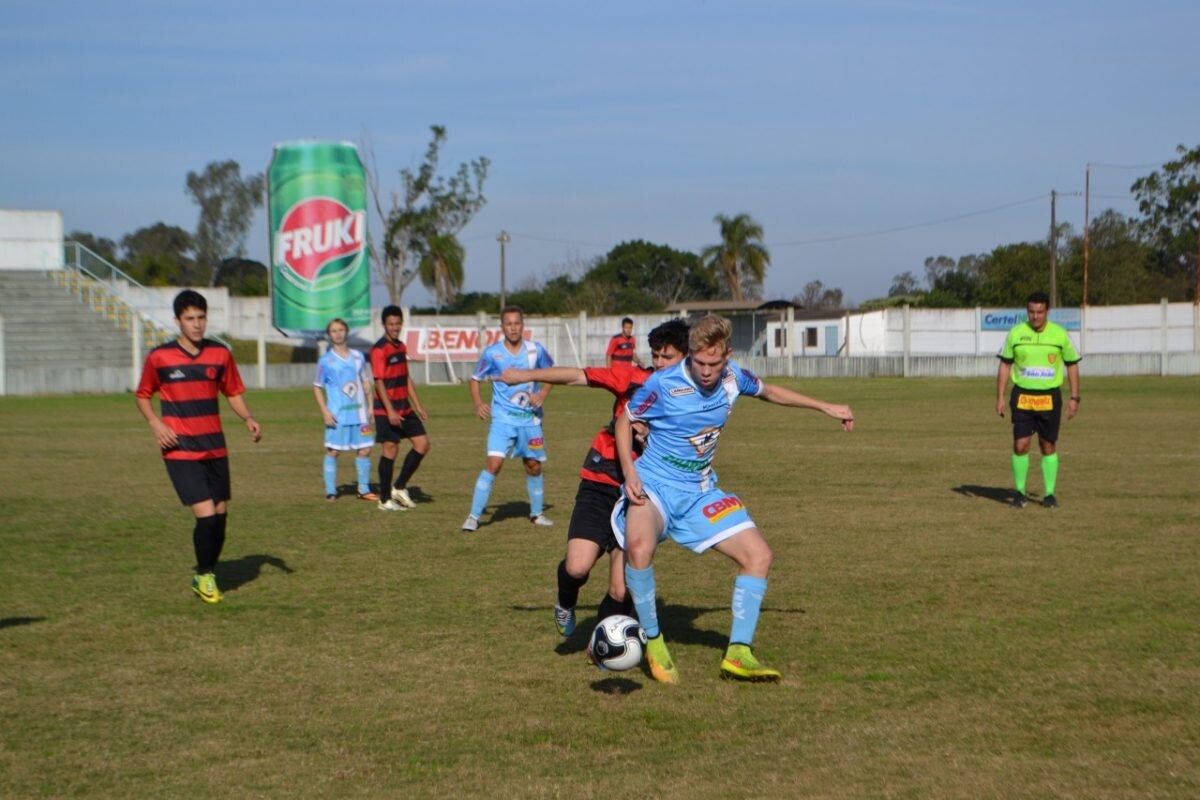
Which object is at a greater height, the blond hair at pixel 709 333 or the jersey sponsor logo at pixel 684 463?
the blond hair at pixel 709 333

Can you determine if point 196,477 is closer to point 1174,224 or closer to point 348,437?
point 348,437

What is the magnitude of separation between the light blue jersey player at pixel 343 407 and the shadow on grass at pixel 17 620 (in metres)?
6.14

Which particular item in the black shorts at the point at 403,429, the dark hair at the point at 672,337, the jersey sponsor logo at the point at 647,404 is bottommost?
the black shorts at the point at 403,429

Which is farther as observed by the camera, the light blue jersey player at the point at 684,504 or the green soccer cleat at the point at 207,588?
the green soccer cleat at the point at 207,588

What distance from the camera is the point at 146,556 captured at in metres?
10.6

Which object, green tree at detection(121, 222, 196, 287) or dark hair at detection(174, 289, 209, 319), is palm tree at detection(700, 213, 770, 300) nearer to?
green tree at detection(121, 222, 196, 287)

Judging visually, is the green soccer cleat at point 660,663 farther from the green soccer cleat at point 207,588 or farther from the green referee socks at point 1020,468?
the green referee socks at point 1020,468

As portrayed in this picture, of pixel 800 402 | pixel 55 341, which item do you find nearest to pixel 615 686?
pixel 800 402

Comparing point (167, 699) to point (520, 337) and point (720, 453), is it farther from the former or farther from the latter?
point (720, 453)

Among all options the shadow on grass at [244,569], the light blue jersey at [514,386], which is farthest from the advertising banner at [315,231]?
the shadow on grass at [244,569]

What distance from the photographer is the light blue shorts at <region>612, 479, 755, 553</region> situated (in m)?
6.57

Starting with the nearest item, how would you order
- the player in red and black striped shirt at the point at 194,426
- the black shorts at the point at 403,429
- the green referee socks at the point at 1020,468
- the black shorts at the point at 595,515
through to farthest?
the black shorts at the point at 595,515
the player in red and black striped shirt at the point at 194,426
the green referee socks at the point at 1020,468
the black shorts at the point at 403,429

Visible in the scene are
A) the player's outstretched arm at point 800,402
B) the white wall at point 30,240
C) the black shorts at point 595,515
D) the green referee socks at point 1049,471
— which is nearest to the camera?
the player's outstretched arm at point 800,402

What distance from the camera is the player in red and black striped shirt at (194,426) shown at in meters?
8.70
